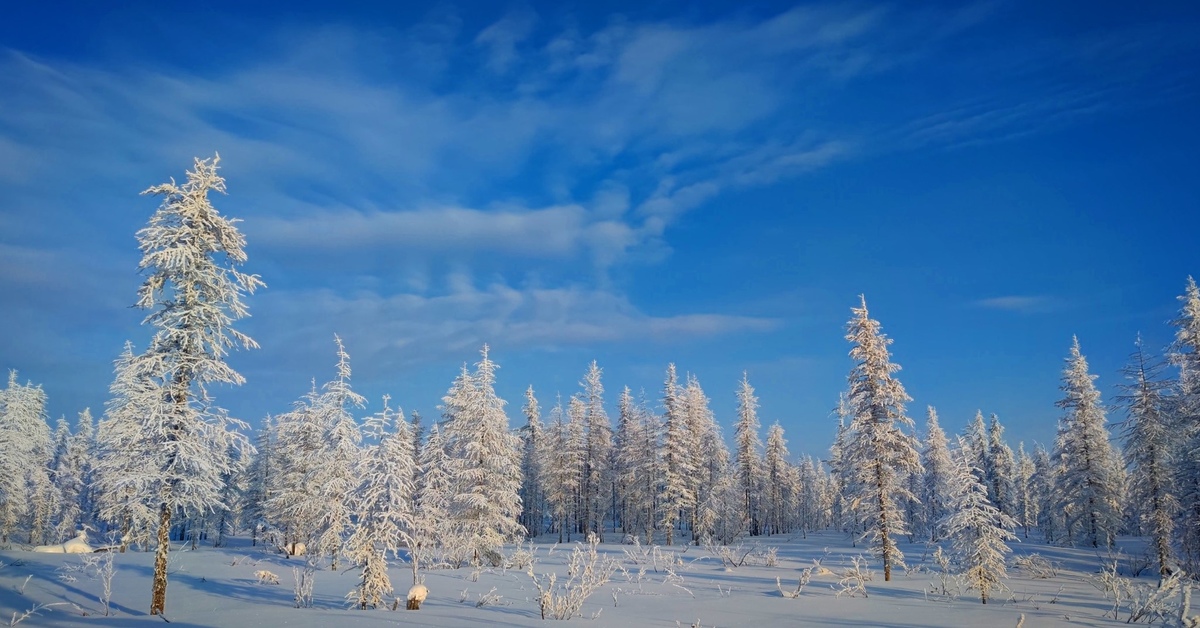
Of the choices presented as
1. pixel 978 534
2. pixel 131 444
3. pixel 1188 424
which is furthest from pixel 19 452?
pixel 1188 424

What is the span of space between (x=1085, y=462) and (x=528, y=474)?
4719cm

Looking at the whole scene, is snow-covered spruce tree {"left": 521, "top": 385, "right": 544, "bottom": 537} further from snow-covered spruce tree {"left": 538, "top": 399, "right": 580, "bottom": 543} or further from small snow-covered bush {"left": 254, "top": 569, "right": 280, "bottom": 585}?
small snow-covered bush {"left": 254, "top": 569, "right": 280, "bottom": 585}

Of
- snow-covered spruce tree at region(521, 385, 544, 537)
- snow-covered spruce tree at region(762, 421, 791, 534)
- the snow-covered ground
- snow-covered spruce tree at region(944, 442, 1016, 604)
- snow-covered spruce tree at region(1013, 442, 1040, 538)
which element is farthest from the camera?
snow-covered spruce tree at region(1013, 442, 1040, 538)

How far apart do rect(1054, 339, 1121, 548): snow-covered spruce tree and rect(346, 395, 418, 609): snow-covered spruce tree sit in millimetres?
42090

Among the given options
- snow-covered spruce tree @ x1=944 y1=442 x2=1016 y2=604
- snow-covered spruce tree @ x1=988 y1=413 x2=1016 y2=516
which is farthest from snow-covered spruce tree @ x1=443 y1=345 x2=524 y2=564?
snow-covered spruce tree @ x1=988 y1=413 x2=1016 y2=516

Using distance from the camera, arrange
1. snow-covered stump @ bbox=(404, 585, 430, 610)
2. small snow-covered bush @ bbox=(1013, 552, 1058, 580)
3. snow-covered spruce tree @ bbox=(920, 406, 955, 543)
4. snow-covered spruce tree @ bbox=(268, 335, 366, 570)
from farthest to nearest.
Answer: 1. snow-covered spruce tree @ bbox=(920, 406, 955, 543)
2. snow-covered spruce tree @ bbox=(268, 335, 366, 570)
3. small snow-covered bush @ bbox=(1013, 552, 1058, 580)
4. snow-covered stump @ bbox=(404, 585, 430, 610)

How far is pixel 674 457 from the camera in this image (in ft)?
173

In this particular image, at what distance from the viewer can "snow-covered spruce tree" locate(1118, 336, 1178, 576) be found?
2986cm

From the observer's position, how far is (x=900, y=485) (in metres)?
28.9

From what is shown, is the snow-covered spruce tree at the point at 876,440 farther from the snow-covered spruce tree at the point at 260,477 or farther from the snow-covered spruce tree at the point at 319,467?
the snow-covered spruce tree at the point at 260,477

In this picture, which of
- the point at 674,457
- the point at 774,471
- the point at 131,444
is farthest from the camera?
the point at 774,471

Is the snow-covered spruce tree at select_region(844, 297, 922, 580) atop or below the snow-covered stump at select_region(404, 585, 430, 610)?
atop

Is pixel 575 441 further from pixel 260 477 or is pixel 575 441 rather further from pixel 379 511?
pixel 379 511

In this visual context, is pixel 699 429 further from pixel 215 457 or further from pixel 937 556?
pixel 215 457
